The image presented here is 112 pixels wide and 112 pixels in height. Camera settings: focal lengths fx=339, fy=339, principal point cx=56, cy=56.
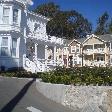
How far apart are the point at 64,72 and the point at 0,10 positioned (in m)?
13.8

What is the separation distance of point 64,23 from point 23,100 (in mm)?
73995

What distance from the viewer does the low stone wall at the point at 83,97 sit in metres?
17.6

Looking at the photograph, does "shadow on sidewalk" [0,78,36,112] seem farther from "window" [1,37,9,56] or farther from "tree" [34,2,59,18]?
"tree" [34,2,59,18]

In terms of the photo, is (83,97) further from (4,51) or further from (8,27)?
(8,27)

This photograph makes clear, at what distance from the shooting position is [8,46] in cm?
3359

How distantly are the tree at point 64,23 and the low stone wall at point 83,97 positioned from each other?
226 feet

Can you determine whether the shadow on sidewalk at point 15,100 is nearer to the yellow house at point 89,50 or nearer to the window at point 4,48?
the window at point 4,48

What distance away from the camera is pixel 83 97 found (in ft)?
61.0

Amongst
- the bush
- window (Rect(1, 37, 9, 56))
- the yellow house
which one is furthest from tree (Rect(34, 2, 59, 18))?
the bush

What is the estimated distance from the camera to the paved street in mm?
16355

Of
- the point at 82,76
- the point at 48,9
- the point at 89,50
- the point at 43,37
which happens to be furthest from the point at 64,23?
the point at 82,76

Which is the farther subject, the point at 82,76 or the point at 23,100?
the point at 82,76

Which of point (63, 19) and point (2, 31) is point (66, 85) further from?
point (63, 19)

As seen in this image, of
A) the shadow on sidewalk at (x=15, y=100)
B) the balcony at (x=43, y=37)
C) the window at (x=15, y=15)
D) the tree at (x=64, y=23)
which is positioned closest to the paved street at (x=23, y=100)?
the shadow on sidewalk at (x=15, y=100)
